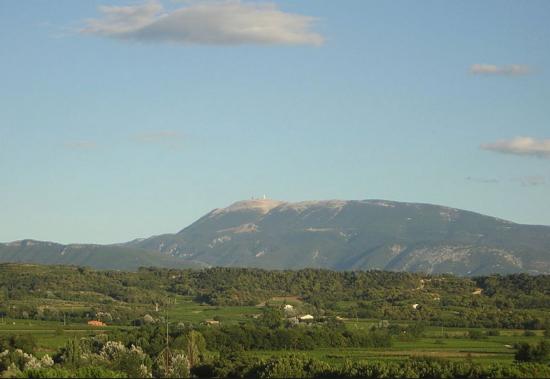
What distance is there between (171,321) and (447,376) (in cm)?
6809

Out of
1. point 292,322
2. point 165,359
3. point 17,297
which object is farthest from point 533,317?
point 17,297

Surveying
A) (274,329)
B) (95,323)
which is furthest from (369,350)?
(95,323)

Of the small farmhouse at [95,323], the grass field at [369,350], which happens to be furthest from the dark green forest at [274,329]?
the small farmhouse at [95,323]

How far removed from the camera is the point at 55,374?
6912 centimetres

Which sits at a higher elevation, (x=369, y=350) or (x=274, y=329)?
(x=274, y=329)

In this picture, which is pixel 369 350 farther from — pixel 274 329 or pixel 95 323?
pixel 95 323

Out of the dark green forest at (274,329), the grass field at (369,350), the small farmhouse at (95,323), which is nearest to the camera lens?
the dark green forest at (274,329)

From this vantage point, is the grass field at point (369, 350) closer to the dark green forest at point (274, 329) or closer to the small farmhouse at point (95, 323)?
the dark green forest at point (274, 329)

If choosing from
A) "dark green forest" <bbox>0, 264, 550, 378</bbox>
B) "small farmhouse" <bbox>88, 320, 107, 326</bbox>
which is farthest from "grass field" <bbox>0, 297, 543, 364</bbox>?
"small farmhouse" <bbox>88, 320, 107, 326</bbox>

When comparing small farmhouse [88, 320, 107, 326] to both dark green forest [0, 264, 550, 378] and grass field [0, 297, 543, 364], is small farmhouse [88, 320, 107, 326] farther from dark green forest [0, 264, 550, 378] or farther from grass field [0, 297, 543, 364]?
grass field [0, 297, 543, 364]

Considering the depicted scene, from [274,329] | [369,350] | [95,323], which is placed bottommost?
[369,350]

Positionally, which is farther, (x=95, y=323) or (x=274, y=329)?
(x=95, y=323)

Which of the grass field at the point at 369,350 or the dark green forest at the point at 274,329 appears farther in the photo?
the grass field at the point at 369,350

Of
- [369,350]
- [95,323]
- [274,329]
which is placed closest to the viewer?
[369,350]
